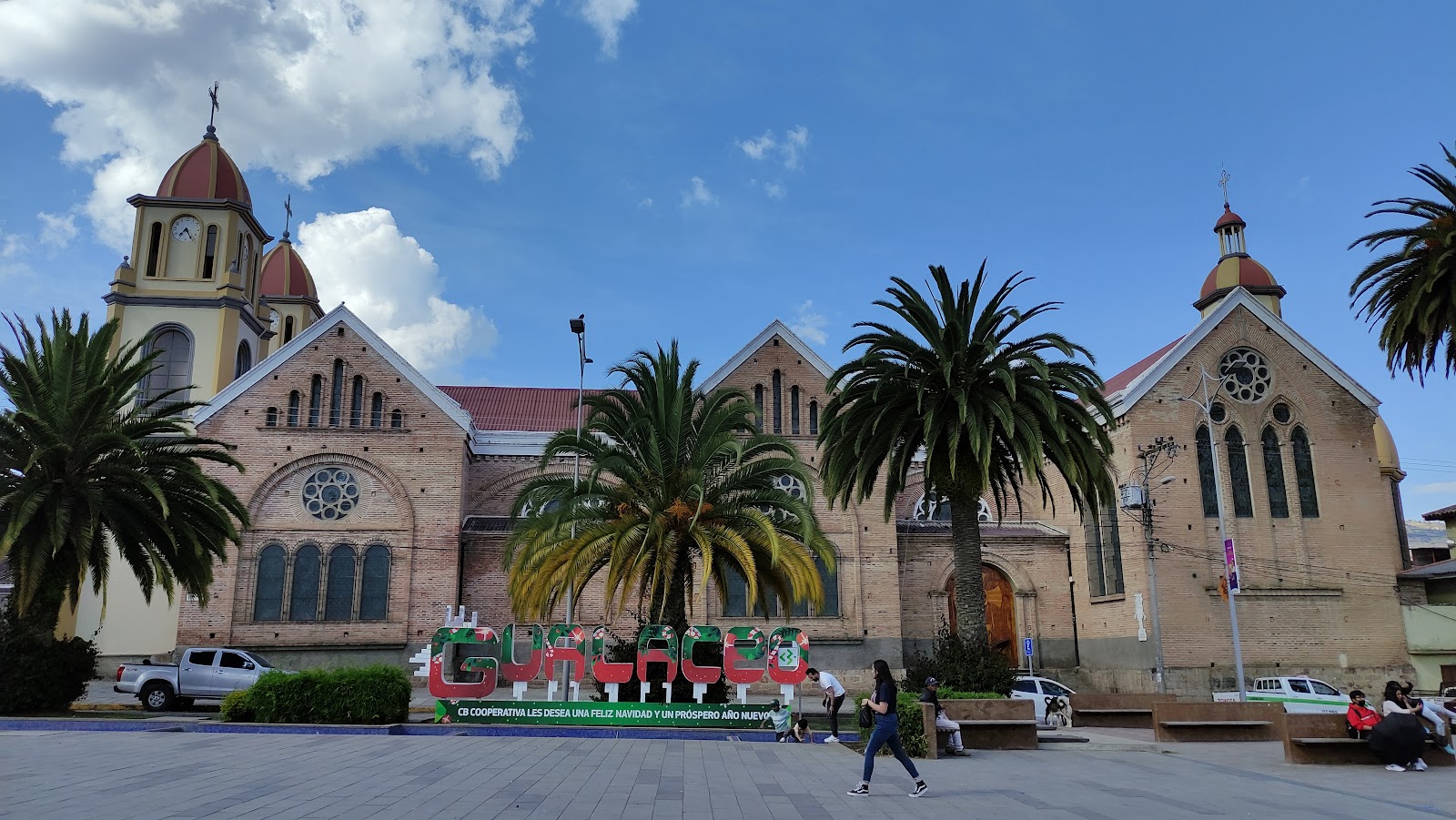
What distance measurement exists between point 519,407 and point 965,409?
89.8 feet

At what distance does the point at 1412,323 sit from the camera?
28.5 meters

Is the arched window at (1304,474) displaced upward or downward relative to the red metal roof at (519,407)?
downward

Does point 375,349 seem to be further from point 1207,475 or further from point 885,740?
point 1207,475

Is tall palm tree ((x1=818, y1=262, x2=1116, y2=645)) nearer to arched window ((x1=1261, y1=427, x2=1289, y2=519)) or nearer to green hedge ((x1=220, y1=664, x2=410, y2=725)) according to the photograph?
green hedge ((x1=220, y1=664, x2=410, y2=725))

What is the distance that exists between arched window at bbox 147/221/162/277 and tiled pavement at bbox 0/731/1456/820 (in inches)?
1050

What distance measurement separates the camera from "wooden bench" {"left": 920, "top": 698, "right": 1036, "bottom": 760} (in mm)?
19828

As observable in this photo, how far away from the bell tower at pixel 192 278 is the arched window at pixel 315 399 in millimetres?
5726

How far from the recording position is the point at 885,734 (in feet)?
42.8

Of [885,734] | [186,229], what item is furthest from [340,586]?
[885,734]

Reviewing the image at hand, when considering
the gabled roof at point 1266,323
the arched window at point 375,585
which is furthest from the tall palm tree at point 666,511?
the gabled roof at point 1266,323

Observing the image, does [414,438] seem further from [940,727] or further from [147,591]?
[940,727]

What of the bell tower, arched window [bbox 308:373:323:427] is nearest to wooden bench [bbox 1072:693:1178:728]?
arched window [bbox 308:373:323:427]

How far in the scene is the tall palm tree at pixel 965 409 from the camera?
70.2 feet

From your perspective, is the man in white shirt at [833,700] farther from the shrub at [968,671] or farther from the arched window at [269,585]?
the arched window at [269,585]
